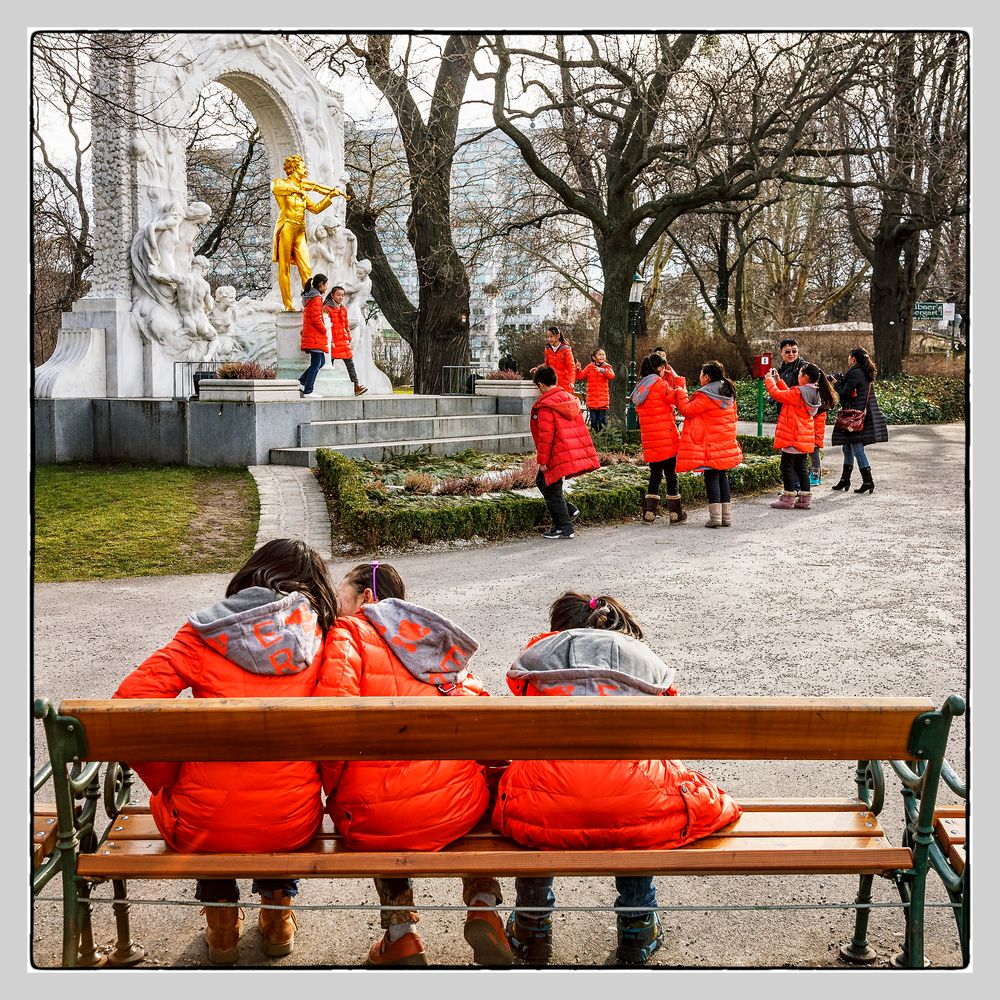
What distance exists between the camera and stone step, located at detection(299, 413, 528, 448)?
43.3 ft

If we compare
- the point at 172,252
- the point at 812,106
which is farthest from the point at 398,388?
the point at 812,106

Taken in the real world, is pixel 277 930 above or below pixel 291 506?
below

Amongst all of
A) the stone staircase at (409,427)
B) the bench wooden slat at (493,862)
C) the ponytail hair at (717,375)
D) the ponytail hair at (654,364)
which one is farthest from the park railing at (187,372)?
the bench wooden slat at (493,862)

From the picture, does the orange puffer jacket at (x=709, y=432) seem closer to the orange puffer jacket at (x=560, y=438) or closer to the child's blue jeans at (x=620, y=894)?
the orange puffer jacket at (x=560, y=438)

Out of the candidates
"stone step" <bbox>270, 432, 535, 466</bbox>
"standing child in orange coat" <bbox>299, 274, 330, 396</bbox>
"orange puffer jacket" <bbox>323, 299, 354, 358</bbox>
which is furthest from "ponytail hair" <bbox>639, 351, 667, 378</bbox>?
"orange puffer jacket" <bbox>323, 299, 354, 358</bbox>

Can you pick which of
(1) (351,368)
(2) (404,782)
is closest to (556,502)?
→ (2) (404,782)

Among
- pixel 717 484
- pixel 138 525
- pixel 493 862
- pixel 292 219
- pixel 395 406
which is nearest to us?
pixel 493 862

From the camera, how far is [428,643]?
9.73 feet

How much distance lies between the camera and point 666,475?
34.9 ft

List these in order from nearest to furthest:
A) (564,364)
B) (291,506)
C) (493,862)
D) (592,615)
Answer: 1. (493,862)
2. (592,615)
3. (291,506)
4. (564,364)

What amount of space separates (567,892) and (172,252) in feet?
45.5

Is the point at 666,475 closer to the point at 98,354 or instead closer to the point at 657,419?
the point at 657,419

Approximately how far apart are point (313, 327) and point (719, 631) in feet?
32.5

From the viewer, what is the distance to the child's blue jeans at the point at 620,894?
307 cm
